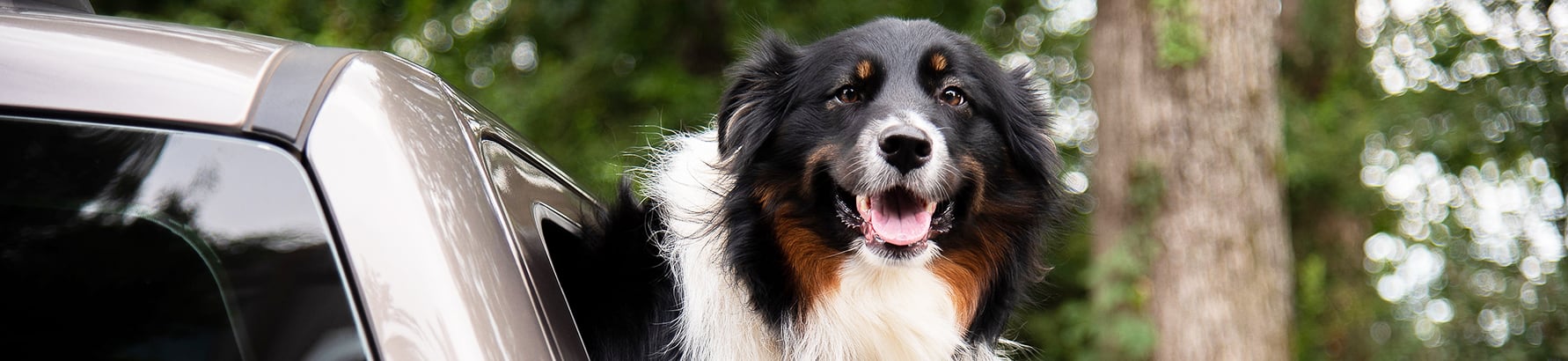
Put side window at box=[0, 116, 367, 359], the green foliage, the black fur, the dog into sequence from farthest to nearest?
the green foliage
the dog
the black fur
side window at box=[0, 116, 367, 359]

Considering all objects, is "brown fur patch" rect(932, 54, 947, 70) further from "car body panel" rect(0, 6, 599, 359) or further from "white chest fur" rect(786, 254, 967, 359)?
"car body panel" rect(0, 6, 599, 359)

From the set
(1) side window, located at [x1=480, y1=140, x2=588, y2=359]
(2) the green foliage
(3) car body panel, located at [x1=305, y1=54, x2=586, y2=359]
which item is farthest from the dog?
(2) the green foliage

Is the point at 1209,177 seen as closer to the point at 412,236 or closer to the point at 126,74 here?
the point at 412,236

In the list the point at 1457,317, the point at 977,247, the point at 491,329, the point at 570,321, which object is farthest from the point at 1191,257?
the point at 491,329

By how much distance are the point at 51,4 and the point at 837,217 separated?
166cm

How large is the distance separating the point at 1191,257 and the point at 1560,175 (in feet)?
10.7

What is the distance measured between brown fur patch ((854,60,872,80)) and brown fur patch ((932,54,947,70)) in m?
0.16

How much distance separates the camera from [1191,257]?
19.4ft

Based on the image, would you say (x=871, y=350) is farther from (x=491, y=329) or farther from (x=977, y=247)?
(x=491, y=329)

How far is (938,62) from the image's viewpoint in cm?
291

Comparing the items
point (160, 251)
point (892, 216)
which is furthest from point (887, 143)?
point (160, 251)

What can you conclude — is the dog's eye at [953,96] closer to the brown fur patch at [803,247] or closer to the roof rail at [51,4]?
the brown fur patch at [803,247]

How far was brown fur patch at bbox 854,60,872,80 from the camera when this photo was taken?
288cm

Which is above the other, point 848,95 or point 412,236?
point 848,95
